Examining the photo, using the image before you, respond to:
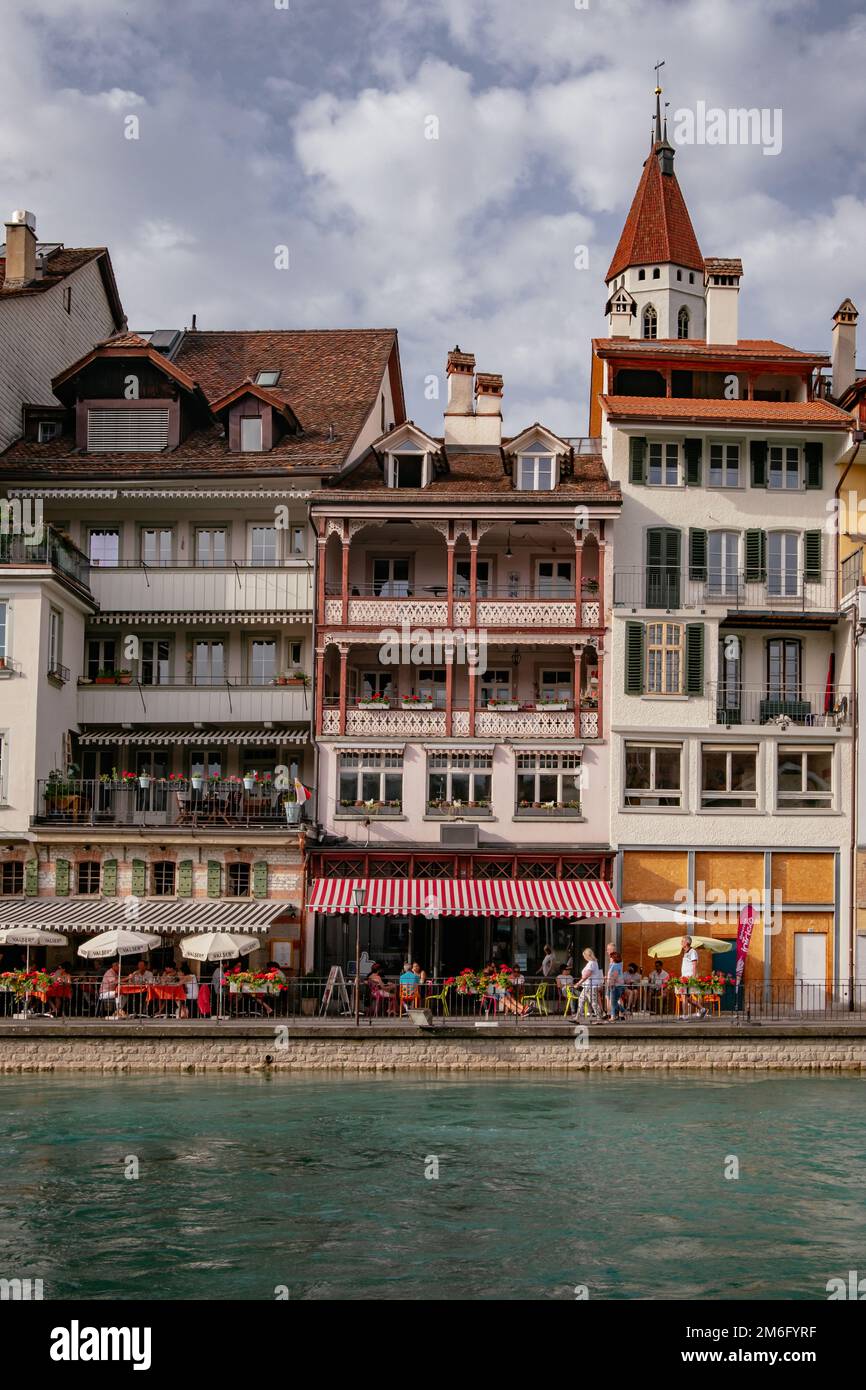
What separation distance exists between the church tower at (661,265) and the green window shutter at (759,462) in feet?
92.5

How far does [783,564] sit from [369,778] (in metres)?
13.5

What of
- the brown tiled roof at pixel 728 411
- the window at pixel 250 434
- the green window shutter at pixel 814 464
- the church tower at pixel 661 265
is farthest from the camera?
the church tower at pixel 661 265

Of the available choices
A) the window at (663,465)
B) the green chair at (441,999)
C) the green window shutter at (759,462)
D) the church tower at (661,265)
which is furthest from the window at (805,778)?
the church tower at (661,265)

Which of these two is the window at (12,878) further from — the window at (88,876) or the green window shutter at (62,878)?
the window at (88,876)

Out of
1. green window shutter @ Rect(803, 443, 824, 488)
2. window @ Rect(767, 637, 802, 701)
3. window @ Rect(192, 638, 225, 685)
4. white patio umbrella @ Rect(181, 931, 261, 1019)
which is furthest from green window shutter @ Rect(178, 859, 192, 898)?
green window shutter @ Rect(803, 443, 824, 488)

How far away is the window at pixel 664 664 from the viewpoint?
4256 cm

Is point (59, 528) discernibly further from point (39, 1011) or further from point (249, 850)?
point (39, 1011)

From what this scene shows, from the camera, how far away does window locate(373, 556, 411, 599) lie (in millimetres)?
45375

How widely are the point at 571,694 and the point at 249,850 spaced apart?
10.4 m

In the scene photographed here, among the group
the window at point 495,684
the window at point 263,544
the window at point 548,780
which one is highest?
the window at point 263,544

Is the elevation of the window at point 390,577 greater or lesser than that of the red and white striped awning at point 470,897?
greater

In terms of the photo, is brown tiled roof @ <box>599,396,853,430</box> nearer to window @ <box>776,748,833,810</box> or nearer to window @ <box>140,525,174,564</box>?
window @ <box>776,748,833,810</box>

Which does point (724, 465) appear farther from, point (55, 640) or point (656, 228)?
point (656, 228)
